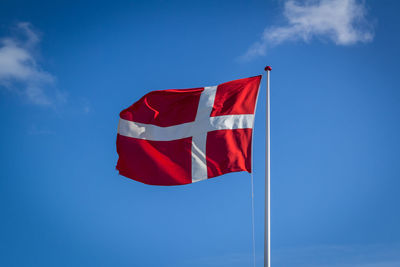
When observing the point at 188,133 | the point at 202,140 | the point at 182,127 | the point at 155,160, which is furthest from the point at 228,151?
the point at 155,160

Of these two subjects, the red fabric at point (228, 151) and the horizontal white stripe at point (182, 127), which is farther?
the horizontal white stripe at point (182, 127)

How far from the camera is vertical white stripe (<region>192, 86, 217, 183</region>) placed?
43.2 ft

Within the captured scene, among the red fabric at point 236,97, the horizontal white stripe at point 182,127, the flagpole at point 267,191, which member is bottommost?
the flagpole at point 267,191

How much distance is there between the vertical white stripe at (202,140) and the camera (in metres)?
13.2

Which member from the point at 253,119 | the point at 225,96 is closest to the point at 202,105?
the point at 225,96

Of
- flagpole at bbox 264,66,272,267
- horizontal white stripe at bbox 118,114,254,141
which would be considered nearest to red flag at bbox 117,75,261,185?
horizontal white stripe at bbox 118,114,254,141

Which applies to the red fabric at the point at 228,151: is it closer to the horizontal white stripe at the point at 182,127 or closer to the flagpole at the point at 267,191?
the horizontal white stripe at the point at 182,127

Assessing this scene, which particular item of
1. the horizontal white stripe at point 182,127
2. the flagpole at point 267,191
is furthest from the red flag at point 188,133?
the flagpole at point 267,191

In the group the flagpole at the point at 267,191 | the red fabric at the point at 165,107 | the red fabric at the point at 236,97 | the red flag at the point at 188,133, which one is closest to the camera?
the flagpole at the point at 267,191

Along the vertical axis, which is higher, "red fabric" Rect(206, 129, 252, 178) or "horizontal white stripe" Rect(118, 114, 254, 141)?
"horizontal white stripe" Rect(118, 114, 254, 141)

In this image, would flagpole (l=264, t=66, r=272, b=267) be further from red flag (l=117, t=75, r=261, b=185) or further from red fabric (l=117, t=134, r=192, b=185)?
red fabric (l=117, t=134, r=192, b=185)

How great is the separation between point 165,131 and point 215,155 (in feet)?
7.73

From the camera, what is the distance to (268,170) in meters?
12.1

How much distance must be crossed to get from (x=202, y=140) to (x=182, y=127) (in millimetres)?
1064
